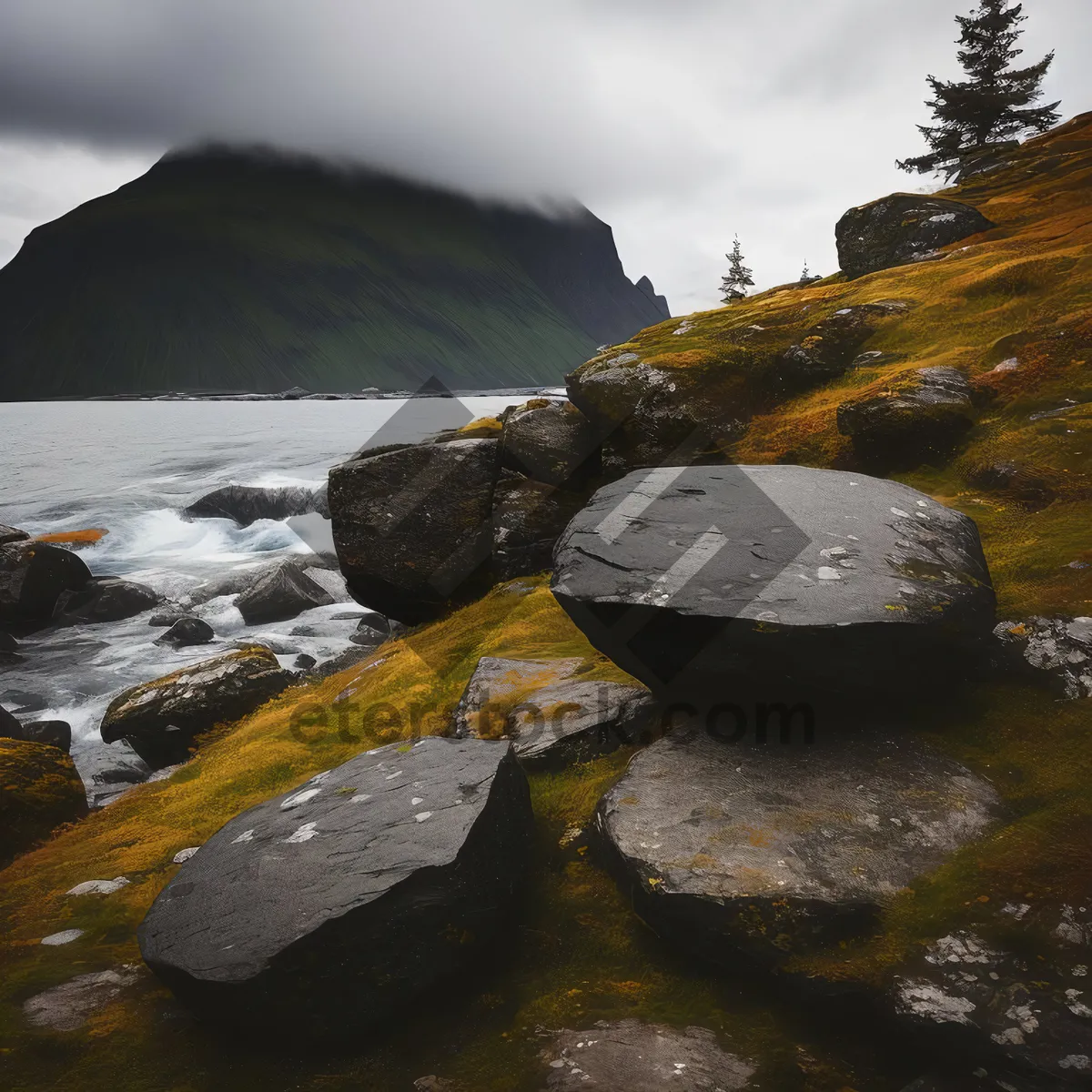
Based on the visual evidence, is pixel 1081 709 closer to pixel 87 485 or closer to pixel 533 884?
pixel 533 884

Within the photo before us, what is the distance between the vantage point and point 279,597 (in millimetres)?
28812

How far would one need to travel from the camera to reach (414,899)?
241 inches

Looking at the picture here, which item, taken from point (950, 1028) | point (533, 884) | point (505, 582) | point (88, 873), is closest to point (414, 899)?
point (533, 884)

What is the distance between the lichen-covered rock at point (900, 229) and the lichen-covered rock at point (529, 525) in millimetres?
14638

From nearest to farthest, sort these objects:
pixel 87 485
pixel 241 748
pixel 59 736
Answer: pixel 241 748, pixel 59 736, pixel 87 485

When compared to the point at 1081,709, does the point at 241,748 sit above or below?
below

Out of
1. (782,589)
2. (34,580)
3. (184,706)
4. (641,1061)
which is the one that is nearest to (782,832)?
(641,1061)

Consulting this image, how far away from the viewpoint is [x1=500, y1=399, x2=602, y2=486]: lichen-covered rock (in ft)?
56.0

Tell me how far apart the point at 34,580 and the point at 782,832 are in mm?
31966

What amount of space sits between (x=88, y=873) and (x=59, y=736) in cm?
1104

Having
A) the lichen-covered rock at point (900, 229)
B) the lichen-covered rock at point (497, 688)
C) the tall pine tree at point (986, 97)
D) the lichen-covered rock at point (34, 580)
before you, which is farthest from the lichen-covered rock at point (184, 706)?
the tall pine tree at point (986, 97)

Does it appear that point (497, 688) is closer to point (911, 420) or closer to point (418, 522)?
point (418, 522)

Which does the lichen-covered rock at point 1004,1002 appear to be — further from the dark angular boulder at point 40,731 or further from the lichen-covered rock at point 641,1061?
the dark angular boulder at point 40,731

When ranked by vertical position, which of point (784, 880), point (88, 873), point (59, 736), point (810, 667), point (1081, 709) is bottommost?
point (59, 736)
